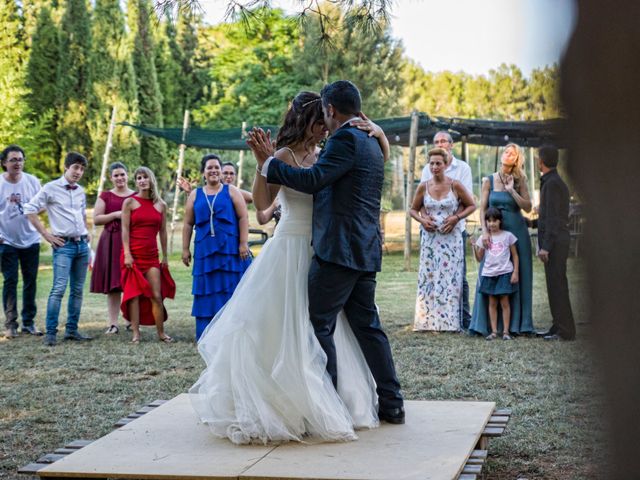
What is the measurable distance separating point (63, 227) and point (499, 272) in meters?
4.50

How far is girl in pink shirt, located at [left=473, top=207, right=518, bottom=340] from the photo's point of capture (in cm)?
948

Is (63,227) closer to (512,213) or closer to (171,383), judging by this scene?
(171,383)

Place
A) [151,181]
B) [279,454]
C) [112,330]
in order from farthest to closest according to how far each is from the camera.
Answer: [112,330] → [151,181] → [279,454]

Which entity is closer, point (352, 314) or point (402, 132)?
point (352, 314)

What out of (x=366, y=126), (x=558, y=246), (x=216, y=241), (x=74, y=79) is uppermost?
(x=74, y=79)

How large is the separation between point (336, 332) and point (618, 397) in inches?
160

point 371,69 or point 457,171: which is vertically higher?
point 371,69

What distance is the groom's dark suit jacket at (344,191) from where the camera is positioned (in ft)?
14.6

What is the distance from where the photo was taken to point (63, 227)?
9.52m

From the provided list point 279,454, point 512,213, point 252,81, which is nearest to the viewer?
point 279,454

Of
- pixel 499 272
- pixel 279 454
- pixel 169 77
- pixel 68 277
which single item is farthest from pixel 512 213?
pixel 169 77

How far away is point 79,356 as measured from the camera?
873 cm

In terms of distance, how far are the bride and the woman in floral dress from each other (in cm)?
501

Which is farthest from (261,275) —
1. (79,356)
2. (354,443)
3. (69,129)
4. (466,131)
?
(69,129)
